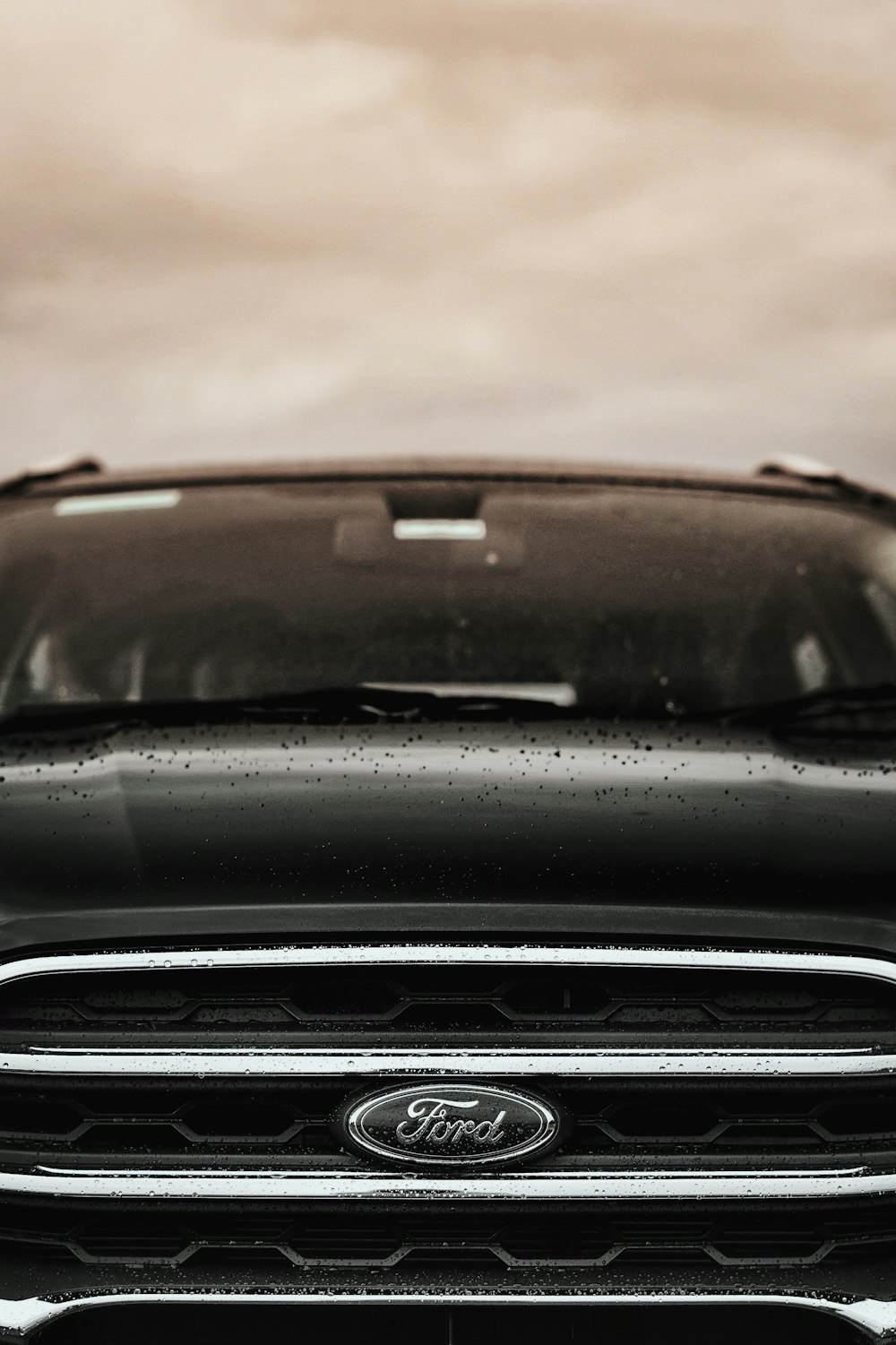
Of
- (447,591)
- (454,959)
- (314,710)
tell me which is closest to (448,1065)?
(454,959)

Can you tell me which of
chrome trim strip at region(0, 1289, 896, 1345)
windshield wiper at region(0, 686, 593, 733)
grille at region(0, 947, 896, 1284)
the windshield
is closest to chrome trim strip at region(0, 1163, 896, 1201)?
grille at region(0, 947, 896, 1284)

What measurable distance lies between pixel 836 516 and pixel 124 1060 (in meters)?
2.20

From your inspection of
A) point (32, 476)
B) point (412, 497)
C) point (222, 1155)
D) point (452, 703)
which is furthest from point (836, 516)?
point (222, 1155)

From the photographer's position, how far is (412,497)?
3.52m

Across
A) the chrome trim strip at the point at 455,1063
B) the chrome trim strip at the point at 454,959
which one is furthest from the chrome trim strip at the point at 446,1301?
the chrome trim strip at the point at 454,959

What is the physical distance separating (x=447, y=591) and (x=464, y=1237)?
1720 mm

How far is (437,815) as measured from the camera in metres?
2.23

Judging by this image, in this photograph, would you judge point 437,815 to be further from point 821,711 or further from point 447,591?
point 447,591

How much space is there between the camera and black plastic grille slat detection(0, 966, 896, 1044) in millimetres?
1978

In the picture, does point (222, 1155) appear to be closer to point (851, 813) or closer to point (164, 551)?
point (851, 813)

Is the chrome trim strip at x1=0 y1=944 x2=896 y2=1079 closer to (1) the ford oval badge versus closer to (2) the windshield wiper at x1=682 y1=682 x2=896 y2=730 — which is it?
(1) the ford oval badge

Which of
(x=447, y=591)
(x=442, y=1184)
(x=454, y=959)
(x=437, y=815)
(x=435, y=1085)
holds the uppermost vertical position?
(x=447, y=591)

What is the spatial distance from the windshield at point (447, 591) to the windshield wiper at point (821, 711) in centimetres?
34

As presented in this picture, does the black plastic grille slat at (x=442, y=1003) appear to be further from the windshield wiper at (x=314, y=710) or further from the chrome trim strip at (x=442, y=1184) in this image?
the windshield wiper at (x=314, y=710)
